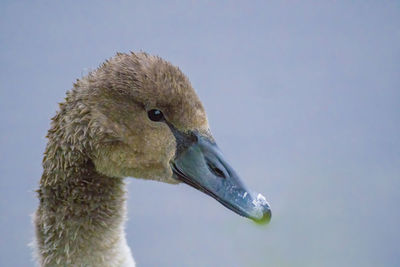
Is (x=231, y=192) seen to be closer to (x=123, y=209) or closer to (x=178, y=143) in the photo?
(x=178, y=143)

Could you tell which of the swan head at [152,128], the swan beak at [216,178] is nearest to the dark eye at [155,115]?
the swan head at [152,128]

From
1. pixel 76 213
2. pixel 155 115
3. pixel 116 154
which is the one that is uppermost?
pixel 155 115

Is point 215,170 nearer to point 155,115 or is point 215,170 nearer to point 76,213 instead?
point 155,115

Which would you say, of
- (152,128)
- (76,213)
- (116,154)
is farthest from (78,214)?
(152,128)

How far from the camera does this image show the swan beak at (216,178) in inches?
98.6

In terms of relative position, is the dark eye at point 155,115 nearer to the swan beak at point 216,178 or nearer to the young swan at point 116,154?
the young swan at point 116,154

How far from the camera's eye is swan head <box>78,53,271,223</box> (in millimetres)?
2607

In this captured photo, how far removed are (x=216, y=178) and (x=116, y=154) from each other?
0.51 m

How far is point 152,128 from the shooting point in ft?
8.87

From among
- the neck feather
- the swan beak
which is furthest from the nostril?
the neck feather

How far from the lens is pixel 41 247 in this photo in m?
2.92

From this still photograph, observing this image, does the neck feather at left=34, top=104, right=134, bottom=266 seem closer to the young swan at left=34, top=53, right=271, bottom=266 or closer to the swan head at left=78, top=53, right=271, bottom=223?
the young swan at left=34, top=53, right=271, bottom=266

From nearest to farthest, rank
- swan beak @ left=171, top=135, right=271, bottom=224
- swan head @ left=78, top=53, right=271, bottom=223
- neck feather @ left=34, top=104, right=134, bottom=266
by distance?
swan beak @ left=171, top=135, right=271, bottom=224
swan head @ left=78, top=53, right=271, bottom=223
neck feather @ left=34, top=104, right=134, bottom=266

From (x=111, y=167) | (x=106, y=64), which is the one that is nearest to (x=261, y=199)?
(x=111, y=167)
